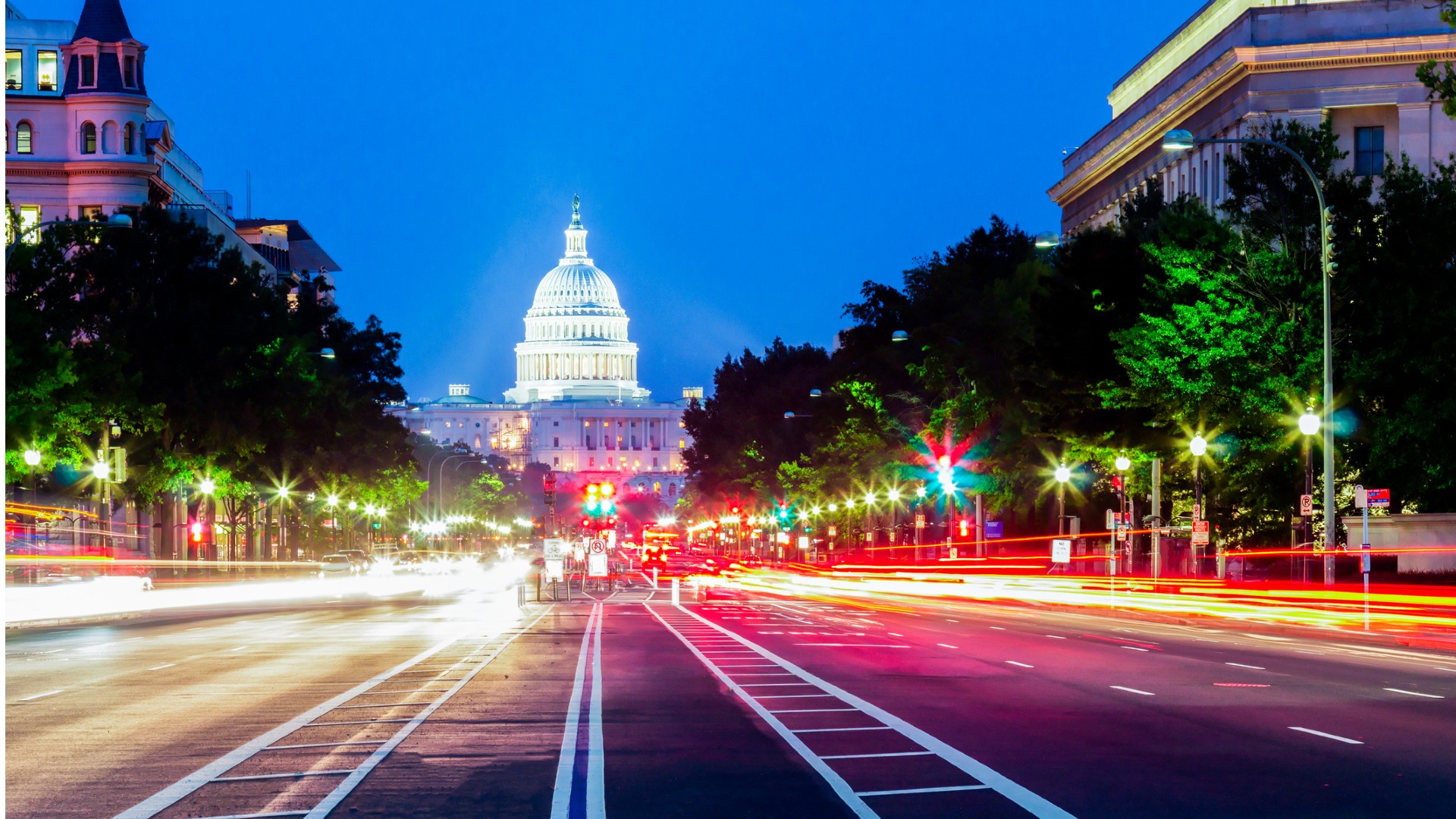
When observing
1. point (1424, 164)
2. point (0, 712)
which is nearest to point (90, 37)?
point (1424, 164)

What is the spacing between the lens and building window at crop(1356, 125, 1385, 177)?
78.8 m

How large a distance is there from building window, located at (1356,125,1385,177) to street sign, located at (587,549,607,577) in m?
39.9

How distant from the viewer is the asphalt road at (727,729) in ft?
37.5

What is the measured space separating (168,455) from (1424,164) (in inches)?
2139

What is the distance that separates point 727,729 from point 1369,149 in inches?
2794

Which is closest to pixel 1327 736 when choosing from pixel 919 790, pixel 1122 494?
pixel 919 790

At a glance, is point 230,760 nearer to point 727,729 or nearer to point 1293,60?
point 727,729

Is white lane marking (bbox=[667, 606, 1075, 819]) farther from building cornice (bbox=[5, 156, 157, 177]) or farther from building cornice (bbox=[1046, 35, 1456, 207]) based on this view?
building cornice (bbox=[5, 156, 157, 177])

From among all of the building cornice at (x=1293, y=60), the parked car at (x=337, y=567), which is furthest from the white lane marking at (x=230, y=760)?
the building cornice at (x=1293, y=60)

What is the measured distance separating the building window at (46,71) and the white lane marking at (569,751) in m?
83.1

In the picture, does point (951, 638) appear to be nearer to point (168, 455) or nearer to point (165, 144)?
point (168, 455)

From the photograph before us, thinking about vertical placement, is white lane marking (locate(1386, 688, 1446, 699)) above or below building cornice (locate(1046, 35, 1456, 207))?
below

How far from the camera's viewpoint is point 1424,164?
7712 cm

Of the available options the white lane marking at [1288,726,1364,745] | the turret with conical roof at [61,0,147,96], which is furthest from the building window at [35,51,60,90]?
the white lane marking at [1288,726,1364,745]
